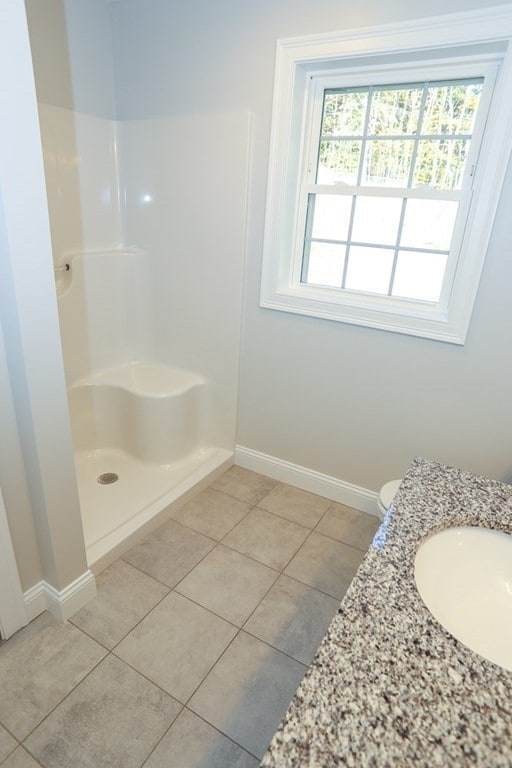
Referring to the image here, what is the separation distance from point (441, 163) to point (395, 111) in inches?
12.3

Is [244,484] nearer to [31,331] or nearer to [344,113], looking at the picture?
[31,331]

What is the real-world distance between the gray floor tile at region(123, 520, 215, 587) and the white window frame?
3.97 feet

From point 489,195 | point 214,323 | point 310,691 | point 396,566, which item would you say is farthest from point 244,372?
point 310,691

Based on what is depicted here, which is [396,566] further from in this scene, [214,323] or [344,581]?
[214,323]

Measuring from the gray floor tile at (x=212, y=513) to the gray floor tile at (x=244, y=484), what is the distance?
0.16 ft

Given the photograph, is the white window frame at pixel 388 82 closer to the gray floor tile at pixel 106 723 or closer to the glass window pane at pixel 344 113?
the glass window pane at pixel 344 113

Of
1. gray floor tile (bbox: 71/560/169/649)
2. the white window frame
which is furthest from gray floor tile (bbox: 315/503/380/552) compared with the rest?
the white window frame

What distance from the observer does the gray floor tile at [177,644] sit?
1.42m

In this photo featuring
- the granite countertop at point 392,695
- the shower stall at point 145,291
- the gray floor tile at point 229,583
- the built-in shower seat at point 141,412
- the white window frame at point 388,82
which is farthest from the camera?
the built-in shower seat at point 141,412

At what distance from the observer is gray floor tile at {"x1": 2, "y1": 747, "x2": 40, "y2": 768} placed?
117 cm

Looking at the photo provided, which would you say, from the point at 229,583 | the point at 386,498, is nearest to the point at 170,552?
the point at 229,583

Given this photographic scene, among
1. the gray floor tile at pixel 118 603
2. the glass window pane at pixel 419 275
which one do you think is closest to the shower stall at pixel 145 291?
the gray floor tile at pixel 118 603

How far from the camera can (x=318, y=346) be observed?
2.16 meters

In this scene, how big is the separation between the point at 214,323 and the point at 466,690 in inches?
79.9
